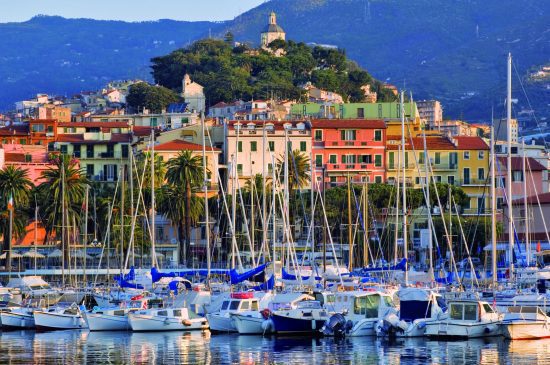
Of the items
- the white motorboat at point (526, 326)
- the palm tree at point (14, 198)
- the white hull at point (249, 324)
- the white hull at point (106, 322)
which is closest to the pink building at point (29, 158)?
the palm tree at point (14, 198)

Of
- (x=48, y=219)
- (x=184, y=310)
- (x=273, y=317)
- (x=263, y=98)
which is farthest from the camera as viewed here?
(x=263, y=98)

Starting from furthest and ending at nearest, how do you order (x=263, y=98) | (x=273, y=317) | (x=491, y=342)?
(x=263, y=98), (x=273, y=317), (x=491, y=342)

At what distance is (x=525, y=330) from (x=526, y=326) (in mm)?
170

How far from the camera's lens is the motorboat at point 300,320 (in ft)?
202

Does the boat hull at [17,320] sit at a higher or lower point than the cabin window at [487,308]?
lower

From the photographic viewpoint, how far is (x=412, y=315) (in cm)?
6003

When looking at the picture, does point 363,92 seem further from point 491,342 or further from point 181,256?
point 491,342

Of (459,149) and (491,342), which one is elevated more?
(459,149)

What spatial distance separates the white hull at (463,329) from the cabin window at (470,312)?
0.37 m

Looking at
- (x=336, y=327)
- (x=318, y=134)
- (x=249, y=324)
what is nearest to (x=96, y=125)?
(x=318, y=134)

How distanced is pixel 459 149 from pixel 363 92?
59249 millimetres

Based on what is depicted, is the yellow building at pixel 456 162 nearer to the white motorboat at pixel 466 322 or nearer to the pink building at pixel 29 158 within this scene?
the pink building at pixel 29 158

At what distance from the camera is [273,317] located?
61.9 metres

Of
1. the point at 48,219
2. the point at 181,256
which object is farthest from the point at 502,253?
the point at 48,219
